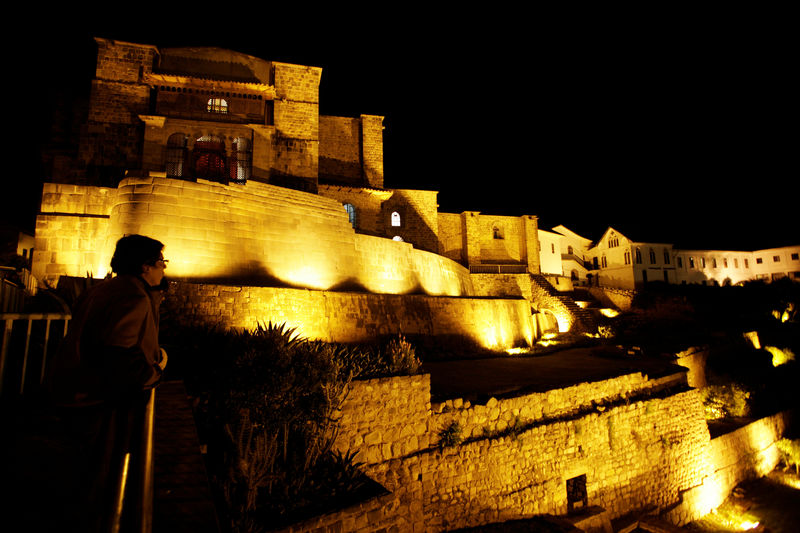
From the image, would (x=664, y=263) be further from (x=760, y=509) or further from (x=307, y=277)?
(x=307, y=277)

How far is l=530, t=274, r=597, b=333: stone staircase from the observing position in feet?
75.4

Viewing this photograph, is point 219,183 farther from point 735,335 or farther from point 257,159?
point 735,335

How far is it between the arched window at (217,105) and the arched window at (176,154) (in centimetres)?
194

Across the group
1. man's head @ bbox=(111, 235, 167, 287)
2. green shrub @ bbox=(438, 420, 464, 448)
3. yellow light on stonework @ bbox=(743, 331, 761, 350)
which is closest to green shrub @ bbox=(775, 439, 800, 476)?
yellow light on stonework @ bbox=(743, 331, 761, 350)

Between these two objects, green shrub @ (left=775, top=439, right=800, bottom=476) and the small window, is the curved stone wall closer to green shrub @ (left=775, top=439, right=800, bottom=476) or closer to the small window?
the small window

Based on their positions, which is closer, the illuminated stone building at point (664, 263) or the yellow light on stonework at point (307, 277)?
the yellow light on stonework at point (307, 277)

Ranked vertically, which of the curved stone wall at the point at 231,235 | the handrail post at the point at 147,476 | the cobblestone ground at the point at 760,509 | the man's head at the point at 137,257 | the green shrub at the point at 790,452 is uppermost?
the curved stone wall at the point at 231,235

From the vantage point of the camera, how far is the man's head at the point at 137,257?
103 inches

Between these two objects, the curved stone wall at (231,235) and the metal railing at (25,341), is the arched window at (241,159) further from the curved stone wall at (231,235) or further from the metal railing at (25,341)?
the metal railing at (25,341)

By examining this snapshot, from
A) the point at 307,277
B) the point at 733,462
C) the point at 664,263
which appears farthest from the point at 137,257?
the point at 664,263

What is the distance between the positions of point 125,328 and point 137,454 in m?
0.93

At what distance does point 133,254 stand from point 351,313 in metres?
10.2

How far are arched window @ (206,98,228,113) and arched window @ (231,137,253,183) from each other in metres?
1.67

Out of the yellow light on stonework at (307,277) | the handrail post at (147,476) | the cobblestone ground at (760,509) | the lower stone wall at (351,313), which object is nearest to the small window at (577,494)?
the cobblestone ground at (760,509)
